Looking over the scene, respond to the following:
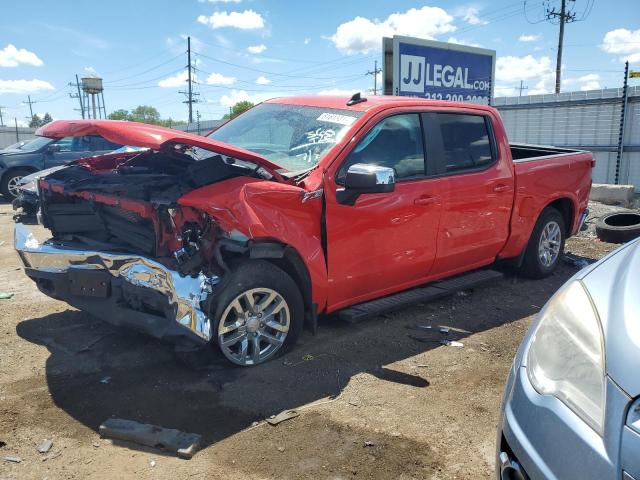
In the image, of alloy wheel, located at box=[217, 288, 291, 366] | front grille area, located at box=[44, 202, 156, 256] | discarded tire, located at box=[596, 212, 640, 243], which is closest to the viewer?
alloy wheel, located at box=[217, 288, 291, 366]

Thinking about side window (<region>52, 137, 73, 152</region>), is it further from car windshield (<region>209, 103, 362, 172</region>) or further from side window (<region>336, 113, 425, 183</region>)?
side window (<region>336, 113, 425, 183</region>)

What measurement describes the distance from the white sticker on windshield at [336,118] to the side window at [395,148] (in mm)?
189

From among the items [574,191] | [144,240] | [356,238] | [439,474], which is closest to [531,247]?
[574,191]

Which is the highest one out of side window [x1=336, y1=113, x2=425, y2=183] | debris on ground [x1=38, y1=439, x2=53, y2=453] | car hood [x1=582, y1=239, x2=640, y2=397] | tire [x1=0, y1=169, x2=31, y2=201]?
side window [x1=336, y1=113, x2=425, y2=183]

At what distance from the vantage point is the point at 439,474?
274 cm

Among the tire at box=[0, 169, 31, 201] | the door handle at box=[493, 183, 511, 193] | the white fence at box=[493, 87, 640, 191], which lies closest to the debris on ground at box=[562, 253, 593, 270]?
the door handle at box=[493, 183, 511, 193]

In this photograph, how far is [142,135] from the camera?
3.26 metres

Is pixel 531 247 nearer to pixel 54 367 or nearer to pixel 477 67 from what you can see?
pixel 54 367

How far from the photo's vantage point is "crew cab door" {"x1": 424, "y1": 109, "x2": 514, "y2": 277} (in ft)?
15.3

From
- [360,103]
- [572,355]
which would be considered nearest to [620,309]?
[572,355]

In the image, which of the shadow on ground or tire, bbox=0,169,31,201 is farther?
tire, bbox=0,169,31,201

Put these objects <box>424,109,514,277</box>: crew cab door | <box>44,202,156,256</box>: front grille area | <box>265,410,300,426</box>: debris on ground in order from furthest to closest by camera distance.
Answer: <box>424,109,514,277</box>: crew cab door → <box>44,202,156,256</box>: front grille area → <box>265,410,300,426</box>: debris on ground

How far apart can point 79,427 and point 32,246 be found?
57.9 inches

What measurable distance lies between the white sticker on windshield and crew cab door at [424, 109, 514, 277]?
791 mm
